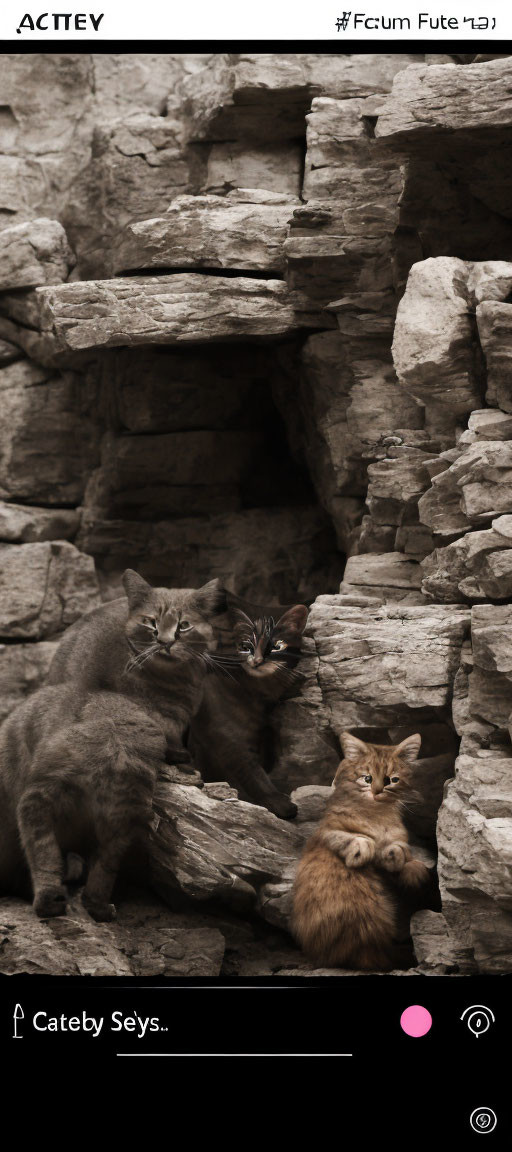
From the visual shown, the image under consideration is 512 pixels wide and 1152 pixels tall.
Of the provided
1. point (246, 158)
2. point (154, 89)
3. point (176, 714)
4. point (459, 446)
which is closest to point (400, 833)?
point (176, 714)

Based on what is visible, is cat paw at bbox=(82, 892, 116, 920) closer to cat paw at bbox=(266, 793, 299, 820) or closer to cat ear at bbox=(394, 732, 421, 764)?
cat paw at bbox=(266, 793, 299, 820)

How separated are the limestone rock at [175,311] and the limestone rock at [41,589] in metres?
1.06

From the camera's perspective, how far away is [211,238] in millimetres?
5340

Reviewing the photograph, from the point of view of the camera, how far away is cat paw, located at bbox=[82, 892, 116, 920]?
4172mm

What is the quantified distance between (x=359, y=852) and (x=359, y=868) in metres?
0.06

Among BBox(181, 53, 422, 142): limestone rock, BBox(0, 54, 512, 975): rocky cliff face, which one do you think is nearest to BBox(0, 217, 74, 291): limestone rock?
BBox(0, 54, 512, 975): rocky cliff face

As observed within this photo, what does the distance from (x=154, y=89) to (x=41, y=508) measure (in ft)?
7.15

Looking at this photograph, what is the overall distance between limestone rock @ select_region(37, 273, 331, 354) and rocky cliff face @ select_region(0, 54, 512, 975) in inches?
0.5

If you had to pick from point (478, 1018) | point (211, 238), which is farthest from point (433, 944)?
point (211, 238)

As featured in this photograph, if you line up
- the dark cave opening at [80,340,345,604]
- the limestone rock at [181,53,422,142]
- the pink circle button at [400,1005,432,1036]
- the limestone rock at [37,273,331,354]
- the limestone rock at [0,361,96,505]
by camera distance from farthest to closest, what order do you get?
1. the limestone rock at [0,361,96,505]
2. the dark cave opening at [80,340,345,604]
3. the limestone rock at [181,53,422,142]
4. the limestone rock at [37,273,331,354]
5. the pink circle button at [400,1005,432,1036]

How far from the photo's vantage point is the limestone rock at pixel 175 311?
5246 millimetres

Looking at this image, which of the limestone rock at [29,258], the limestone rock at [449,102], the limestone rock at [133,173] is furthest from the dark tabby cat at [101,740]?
the limestone rock at [133,173]

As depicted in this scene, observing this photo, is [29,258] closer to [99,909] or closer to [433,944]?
[99,909]

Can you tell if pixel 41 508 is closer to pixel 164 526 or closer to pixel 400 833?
pixel 164 526
